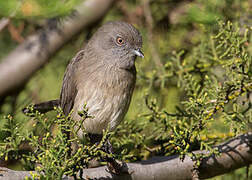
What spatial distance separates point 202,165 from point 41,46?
296 centimetres

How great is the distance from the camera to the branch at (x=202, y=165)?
3.22 meters

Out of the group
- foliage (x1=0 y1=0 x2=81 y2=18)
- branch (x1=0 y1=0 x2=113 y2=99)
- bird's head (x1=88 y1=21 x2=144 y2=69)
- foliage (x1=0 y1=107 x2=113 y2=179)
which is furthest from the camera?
branch (x1=0 y1=0 x2=113 y2=99)

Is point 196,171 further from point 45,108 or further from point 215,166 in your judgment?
point 45,108

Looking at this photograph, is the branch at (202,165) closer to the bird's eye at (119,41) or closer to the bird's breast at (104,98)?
the bird's breast at (104,98)

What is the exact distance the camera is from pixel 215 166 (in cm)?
334

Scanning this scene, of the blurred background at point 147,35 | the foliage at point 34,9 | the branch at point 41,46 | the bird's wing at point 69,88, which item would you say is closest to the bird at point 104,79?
the bird's wing at point 69,88

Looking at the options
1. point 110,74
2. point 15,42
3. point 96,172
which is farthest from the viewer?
point 15,42

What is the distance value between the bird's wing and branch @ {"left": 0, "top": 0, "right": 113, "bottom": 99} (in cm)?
128

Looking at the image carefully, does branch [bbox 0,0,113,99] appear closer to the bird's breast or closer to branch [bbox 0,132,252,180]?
the bird's breast

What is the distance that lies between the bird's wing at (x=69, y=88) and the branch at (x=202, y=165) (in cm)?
97

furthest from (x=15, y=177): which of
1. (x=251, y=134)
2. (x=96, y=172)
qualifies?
(x=251, y=134)

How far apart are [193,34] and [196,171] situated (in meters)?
2.39

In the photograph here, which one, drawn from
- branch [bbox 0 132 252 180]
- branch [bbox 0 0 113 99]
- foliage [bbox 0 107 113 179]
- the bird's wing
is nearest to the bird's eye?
the bird's wing

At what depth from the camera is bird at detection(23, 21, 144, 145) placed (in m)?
3.63
